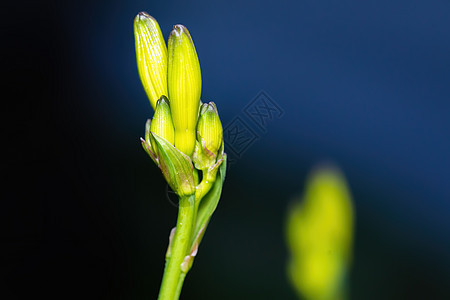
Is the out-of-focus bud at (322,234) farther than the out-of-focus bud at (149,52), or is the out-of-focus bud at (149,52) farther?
the out-of-focus bud at (322,234)

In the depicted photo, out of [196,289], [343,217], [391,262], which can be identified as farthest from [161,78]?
[391,262]

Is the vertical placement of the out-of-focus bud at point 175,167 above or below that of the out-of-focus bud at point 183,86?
below

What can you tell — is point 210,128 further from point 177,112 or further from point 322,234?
point 322,234

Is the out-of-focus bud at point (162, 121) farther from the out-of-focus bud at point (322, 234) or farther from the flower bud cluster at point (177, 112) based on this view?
the out-of-focus bud at point (322, 234)

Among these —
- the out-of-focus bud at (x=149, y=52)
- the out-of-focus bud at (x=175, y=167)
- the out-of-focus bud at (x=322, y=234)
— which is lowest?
the out-of-focus bud at (x=322, y=234)

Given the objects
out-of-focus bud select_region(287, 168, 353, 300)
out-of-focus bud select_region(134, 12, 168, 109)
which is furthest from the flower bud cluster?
out-of-focus bud select_region(287, 168, 353, 300)

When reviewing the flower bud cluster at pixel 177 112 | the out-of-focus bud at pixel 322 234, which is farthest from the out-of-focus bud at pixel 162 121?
the out-of-focus bud at pixel 322 234
